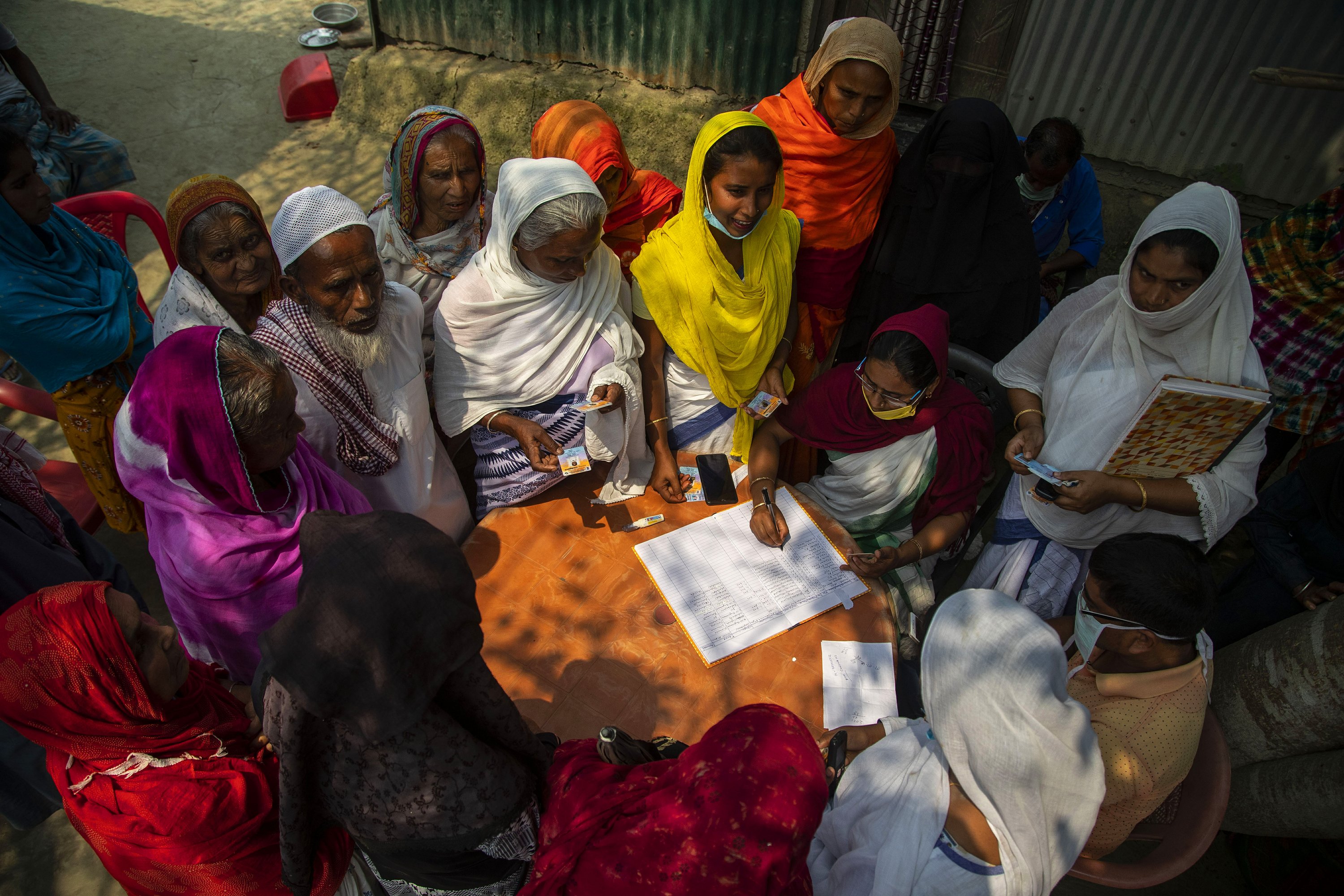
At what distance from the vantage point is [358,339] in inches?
101

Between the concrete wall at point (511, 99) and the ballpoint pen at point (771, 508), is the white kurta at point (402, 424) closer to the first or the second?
the ballpoint pen at point (771, 508)

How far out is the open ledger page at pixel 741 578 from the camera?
2.44m

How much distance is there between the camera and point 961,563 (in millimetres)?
4031

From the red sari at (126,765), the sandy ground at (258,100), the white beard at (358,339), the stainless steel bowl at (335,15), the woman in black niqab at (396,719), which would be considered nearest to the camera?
the woman in black niqab at (396,719)

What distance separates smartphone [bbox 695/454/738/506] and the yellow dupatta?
0.12 meters

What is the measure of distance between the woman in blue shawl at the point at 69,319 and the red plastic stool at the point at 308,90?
4.44 m

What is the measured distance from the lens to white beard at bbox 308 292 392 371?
254 cm

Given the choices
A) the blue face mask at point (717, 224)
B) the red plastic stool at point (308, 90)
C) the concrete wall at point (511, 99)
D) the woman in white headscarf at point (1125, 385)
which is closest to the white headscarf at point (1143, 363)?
the woman in white headscarf at point (1125, 385)

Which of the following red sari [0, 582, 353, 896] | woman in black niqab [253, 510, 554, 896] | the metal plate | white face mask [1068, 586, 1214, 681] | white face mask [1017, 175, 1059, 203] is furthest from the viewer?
the metal plate

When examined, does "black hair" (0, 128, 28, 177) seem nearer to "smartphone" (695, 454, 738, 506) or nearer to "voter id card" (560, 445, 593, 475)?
"voter id card" (560, 445, 593, 475)

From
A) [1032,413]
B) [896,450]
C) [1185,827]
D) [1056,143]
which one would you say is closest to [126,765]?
[896,450]

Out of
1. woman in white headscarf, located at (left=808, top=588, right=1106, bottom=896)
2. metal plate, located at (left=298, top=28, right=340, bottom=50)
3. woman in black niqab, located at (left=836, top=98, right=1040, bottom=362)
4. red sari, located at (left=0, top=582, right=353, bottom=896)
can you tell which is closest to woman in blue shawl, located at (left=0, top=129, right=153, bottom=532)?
red sari, located at (left=0, top=582, right=353, bottom=896)

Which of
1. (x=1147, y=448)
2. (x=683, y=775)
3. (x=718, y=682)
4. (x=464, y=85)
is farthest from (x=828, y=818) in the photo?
(x=464, y=85)

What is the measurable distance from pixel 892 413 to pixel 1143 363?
2.92 ft
